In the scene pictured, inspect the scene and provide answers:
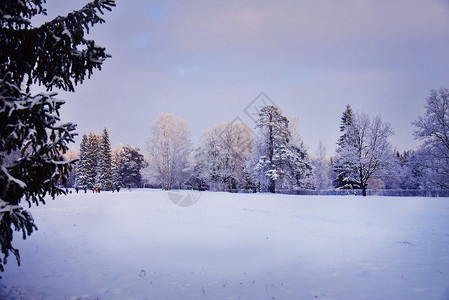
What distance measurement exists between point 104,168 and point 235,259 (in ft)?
182

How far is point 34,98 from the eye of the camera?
4.04 meters

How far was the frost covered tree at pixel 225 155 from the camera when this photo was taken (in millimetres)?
44281

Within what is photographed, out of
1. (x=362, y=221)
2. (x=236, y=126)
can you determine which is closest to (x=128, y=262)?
(x=362, y=221)

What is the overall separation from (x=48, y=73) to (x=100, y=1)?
177 cm

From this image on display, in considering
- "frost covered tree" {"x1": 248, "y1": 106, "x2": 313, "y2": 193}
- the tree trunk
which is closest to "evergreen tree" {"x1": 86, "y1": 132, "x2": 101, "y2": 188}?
"frost covered tree" {"x1": 248, "y1": 106, "x2": 313, "y2": 193}

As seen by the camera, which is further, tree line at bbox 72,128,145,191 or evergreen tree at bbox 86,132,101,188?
evergreen tree at bbox 86,132,101,188

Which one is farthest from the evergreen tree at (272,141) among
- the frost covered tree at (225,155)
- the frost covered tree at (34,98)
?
the frost covered tree at (34,98)

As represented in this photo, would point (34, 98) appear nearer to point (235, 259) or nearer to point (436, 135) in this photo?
point (235, 259)

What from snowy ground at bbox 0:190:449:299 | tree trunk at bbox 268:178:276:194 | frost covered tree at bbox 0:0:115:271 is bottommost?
snowy ground at bbox 0:190:449:299

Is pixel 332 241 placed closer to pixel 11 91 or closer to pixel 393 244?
pixel 393 244

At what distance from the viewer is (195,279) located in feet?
22.7

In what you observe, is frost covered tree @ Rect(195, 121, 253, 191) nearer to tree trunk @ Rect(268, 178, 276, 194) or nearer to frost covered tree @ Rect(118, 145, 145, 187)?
tree trunk @ Rect(268, 178, 276, 194)

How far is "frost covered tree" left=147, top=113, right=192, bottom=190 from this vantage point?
46.0m

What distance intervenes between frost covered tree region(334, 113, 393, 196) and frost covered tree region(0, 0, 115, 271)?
30.5 meters
